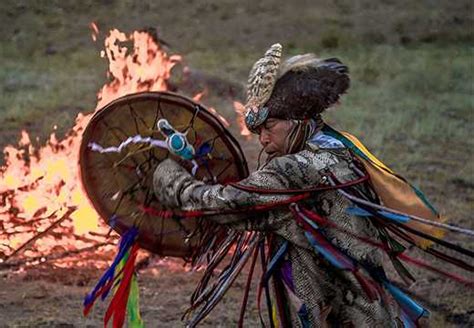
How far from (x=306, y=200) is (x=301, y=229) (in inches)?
4.2

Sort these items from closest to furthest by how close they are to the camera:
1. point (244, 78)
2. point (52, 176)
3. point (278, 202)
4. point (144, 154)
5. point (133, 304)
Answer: point (278, 202)
point (144, 154)
point (133, 304)
point (52, 176)
point (244, 78)

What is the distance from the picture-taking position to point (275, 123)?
382 cm

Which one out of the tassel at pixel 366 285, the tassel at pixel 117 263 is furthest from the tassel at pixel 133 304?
the tassel at pixel 366 285

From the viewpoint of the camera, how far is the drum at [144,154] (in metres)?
4.04

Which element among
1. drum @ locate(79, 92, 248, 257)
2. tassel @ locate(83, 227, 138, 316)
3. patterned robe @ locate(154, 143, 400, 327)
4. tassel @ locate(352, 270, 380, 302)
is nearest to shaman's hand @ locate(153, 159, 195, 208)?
patterned robe @ locate(154, 143, 400, 327)

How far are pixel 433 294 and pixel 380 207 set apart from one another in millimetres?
3395

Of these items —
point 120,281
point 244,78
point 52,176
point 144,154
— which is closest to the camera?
point 144,154

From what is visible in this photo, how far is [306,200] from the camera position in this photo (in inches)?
149

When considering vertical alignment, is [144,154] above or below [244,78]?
above

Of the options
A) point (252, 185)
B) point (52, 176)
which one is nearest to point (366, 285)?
point (252, 185)

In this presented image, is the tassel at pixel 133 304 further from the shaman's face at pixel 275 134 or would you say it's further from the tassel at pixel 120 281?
the shaman's face at pixel 275 134

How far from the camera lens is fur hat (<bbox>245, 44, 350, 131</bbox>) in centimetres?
379

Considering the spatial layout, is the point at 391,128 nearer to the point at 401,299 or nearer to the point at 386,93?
the point at 386,93

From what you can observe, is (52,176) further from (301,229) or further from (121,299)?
(301,229)
